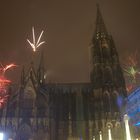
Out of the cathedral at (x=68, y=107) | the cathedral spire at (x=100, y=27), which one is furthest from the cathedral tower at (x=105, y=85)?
the cathedral spire at (x=100, y=27)

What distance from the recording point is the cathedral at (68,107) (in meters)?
37.4

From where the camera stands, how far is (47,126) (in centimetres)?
3750

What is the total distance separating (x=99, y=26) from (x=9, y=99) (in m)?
24.3

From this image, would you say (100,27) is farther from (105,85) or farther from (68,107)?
(68,107)

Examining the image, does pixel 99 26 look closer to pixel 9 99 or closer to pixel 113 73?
pixel 113 73

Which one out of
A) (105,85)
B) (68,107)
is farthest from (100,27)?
(68,107)

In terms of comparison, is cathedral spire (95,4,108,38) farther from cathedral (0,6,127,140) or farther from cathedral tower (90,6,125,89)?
cathedral (0,6,127,140)

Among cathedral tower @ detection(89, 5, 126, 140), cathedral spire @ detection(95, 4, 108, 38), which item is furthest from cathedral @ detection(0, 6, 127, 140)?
cathedral spire @ detection(95, 4, 108, 38)

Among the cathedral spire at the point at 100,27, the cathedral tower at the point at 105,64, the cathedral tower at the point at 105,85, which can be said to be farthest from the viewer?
the cathedral spire at the point at 100,27

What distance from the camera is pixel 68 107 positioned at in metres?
42.5

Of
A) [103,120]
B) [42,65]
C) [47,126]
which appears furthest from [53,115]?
[42,65]

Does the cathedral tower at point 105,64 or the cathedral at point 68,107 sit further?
the cathedral tower at point 105,64

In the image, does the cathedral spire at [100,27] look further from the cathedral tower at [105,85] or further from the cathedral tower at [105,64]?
the cathedral tower at [105,85]

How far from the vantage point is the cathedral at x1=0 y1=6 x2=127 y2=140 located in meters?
37.4
